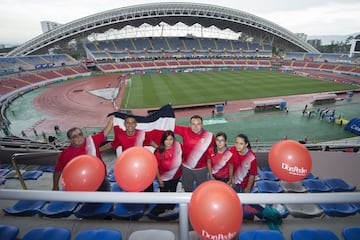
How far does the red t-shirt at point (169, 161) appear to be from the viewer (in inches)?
141

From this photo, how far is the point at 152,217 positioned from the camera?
10.6 ft

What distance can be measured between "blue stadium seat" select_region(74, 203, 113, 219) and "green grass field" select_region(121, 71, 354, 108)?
16918mm

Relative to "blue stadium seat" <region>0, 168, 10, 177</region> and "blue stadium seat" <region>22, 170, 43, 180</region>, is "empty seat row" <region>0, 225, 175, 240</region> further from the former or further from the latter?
"blue stadium seat" <region>0, 168, 10, 177</region>

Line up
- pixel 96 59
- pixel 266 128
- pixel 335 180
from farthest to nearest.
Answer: pixel 96 59
pixel 266 128
pixel 335 180

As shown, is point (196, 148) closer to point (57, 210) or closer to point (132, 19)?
point (57, 210)

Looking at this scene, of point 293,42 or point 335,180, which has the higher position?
point 293,42

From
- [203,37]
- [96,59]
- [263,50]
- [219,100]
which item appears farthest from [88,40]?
[263,50]

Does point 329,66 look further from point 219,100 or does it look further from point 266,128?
point 266,128

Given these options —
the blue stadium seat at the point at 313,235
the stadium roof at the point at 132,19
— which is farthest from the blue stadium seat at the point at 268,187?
the stadium roof at the point at 132,19

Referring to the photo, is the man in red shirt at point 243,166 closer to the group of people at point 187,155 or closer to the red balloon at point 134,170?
the group of people at point 187,155

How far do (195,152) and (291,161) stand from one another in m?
1.67

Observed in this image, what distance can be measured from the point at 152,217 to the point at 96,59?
168 ft

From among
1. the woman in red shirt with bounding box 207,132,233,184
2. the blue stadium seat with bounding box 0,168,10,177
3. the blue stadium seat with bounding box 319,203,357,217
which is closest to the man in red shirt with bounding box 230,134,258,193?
the woman in red shirt with bounding box 207,132,233,184

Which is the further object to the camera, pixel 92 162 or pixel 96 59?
pixel 96 59
